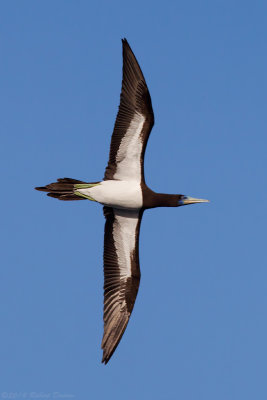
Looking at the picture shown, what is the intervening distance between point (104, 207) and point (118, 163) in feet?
4.38

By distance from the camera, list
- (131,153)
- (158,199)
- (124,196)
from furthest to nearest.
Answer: (158,199), (124,196), (131,153)

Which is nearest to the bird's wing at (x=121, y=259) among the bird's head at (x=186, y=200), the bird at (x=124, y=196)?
the bird at (x=124, y=196)

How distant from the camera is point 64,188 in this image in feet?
63.7

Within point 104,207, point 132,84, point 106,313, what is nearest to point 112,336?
point 106,313

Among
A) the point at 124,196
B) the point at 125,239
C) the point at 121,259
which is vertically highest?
the point at 124,196

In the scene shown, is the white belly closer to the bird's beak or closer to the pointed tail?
the pointed tail

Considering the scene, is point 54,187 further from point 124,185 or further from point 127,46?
point 127,46

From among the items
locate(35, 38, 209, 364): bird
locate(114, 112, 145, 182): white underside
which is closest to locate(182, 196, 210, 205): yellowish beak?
locate(35, 38, 209, 364): bird

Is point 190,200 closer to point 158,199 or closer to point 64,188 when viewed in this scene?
point 158,199

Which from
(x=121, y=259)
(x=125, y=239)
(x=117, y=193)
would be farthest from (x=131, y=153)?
(x=121, y=259)

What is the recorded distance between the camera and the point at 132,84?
1894cm

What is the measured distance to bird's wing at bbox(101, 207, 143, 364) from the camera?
2016 cm

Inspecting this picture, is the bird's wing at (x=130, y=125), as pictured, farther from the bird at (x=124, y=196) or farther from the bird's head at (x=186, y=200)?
the bird's head at (x=186, y=200)

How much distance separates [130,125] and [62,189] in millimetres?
2240
